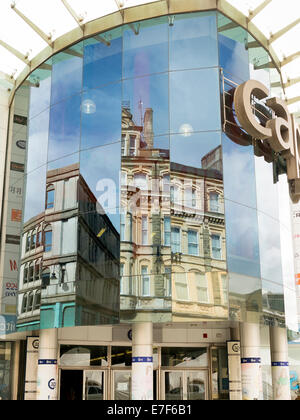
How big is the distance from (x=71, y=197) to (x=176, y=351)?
8.26 m

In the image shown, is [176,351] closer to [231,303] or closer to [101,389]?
[101,389]

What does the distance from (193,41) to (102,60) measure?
354 centimetres

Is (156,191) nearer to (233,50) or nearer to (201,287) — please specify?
(201,287)

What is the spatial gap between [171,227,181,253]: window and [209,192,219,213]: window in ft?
4.62

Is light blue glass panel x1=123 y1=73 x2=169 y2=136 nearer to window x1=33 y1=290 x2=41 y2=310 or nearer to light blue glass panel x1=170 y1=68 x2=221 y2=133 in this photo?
light blue glass panel x1=170 y1=68 x2=221 y2=133

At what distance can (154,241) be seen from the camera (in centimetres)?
1708

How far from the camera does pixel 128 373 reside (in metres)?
21.4

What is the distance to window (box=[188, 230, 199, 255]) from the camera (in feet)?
55.4

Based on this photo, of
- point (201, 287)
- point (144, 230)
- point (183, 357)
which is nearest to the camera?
point (201, 287)

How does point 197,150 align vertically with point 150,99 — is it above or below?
below

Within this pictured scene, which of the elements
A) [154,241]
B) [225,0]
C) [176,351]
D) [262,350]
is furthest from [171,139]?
[262,350]

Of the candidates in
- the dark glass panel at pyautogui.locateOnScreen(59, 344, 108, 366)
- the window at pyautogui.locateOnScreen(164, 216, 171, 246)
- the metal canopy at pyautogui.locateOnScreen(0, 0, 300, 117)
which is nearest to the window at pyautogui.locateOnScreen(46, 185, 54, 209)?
the window at pyautogui.locateOnScreen(164, 216, 171, 246)

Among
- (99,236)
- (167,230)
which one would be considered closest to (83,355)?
(99,236)
